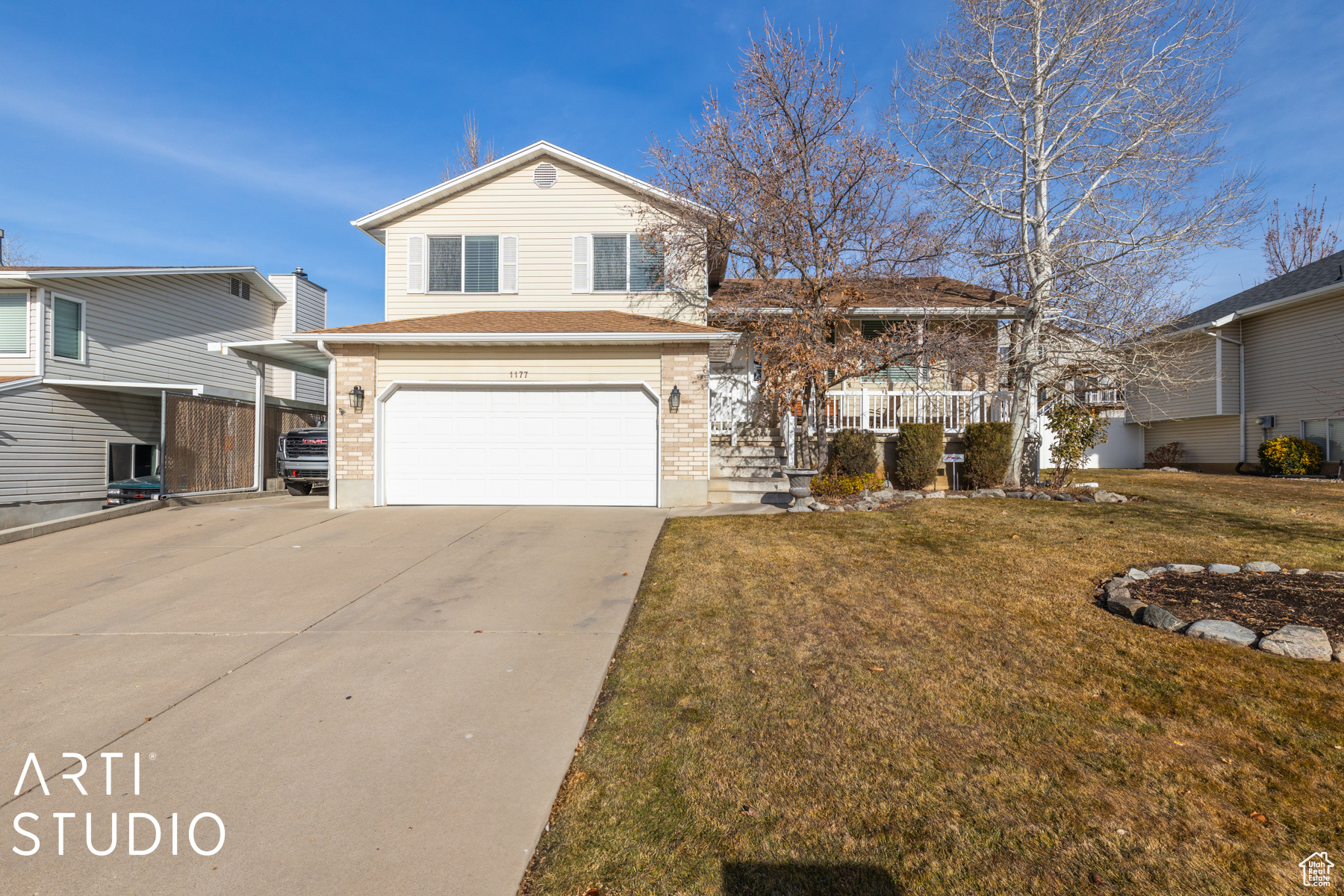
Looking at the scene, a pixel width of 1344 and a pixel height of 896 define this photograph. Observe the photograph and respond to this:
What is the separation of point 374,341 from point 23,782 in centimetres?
899

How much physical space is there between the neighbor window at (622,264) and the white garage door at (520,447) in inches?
115

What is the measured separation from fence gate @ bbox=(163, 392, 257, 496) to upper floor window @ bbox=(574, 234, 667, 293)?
8.52 metres

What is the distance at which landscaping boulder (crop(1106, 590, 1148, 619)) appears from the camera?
4898 millimetres

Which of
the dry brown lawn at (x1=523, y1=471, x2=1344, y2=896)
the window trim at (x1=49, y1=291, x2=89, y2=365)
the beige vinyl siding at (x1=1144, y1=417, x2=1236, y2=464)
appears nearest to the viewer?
the dry brown lawn at (x1=523, y1=471, x2=1344, y2=896)

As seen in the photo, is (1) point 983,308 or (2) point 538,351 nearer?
(2) point 538,351

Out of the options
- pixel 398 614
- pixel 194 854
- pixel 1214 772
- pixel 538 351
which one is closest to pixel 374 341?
pixel 538 351

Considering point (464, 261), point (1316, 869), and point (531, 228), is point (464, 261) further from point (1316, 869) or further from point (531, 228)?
point (1316, 869)

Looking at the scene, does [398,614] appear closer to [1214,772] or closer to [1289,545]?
[1214,772]

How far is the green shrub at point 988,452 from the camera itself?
11750 mm

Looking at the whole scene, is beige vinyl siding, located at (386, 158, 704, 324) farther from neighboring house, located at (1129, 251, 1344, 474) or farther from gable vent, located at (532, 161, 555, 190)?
neighboring house, located at (1129, 251, 1344, 474)

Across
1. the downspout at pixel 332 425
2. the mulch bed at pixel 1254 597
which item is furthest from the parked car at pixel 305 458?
the mulch bed at pixel 1254 597

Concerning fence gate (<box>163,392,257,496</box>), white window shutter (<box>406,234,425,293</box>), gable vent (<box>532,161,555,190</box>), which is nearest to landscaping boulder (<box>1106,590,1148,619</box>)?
gable vent (<box>532,161,555,190</box>)

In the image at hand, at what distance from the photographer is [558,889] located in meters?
2.30

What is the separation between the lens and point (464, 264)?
43.5ft
